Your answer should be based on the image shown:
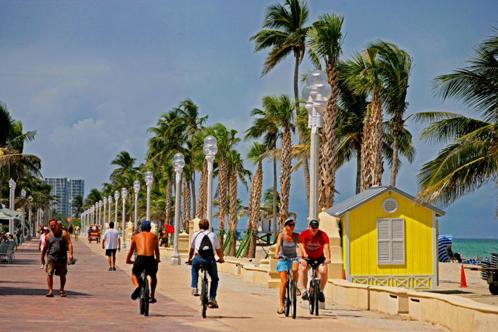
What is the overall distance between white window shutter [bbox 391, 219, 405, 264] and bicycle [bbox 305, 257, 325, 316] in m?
6.38

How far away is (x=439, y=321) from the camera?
13.6m

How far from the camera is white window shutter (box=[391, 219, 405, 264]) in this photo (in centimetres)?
2120

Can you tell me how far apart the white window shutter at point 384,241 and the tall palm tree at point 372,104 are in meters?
9.38

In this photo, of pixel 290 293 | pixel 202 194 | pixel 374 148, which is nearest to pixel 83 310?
pixel 290 293

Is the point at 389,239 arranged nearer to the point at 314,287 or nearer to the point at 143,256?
the point at 314,287

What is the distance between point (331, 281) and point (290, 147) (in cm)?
2276

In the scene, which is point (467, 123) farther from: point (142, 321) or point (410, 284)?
point (142, 321)

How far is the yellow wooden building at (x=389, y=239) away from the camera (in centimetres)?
2111

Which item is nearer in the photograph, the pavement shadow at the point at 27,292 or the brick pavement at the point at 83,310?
the brick pavement at the point at 83,310

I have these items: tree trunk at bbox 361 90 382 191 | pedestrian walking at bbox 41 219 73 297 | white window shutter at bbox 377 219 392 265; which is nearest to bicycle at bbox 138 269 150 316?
pedestrian walking at bbox 41 219 73 297

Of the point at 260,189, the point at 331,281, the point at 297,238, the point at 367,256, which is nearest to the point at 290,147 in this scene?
the point at 260,189

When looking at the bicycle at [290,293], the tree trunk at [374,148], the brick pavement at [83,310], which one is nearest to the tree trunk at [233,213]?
the tree trunk at [374,148]

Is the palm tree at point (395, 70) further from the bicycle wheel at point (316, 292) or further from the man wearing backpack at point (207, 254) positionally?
the man wearing backpack at point (207, 254)

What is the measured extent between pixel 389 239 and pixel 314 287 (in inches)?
257
